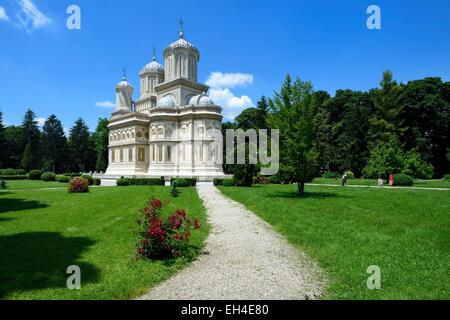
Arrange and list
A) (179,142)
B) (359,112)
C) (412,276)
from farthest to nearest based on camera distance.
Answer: (359,112), (179,142), (412,276)

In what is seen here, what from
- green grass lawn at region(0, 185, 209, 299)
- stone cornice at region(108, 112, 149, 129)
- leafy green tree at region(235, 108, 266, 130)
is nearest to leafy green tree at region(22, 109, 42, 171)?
stone cornice at region(108, 112, 149, 129)

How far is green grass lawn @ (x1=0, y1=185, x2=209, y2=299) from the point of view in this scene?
5.28 m

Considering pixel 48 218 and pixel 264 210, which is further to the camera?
pixel 264 210

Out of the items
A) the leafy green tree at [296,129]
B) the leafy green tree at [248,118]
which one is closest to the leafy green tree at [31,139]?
the leafy green tree at [248,118]

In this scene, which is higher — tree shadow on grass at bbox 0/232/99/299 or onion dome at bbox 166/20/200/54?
onion dome at bbox 166/20/200/54

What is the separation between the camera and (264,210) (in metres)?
14.0

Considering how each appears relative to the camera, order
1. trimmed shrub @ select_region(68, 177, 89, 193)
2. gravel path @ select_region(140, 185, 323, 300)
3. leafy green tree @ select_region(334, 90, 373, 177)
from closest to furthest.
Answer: gravel path @ select_region(140, 185, 323, 300) < trimmed shrub @ select_region(68, 177, 89, 193) < leafy green tree @ select_region(334, 90, 373, 177)

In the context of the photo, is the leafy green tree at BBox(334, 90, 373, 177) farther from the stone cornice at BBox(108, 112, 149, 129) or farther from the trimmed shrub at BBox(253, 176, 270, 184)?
the stone cornice at BBox(108, 112, 149, 129)

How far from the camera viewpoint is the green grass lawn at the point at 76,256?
5.28 meters

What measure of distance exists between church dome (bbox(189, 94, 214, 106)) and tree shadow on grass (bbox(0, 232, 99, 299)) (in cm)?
3380
